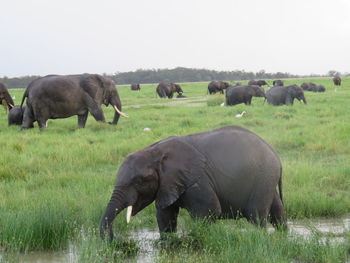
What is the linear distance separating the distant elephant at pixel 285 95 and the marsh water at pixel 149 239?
58.1 feet

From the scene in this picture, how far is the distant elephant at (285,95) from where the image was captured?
23.2 meters

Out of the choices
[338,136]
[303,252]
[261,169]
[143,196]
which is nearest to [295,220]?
[261,169]

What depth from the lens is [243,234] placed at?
454 centimetres

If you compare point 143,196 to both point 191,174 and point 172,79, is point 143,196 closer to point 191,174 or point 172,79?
point 191,174

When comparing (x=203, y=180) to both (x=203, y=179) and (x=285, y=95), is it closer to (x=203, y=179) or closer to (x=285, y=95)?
(x=203, y=179)

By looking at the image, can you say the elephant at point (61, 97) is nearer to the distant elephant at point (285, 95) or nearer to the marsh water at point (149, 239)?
the marsh water at point (149, 239)

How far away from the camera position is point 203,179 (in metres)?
4.77

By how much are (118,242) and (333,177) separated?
3.89 metres

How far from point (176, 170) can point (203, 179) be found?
26 centimetres

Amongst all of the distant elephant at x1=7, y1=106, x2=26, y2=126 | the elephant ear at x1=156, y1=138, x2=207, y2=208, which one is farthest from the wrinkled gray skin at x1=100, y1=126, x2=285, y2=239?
the distant elephant at x1=7, y1=106, x2=26, y2=126

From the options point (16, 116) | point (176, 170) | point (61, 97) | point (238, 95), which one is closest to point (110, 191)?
point (176, 170)

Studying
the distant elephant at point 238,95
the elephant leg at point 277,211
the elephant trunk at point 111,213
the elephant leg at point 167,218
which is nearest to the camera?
the elephant trunk at point 111,213

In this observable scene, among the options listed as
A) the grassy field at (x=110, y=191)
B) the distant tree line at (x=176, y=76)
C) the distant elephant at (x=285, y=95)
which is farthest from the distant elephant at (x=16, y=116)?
the distant tree line at (x=176, y=76)

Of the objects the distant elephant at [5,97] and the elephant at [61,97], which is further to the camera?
the distant elephant at [5,97]
